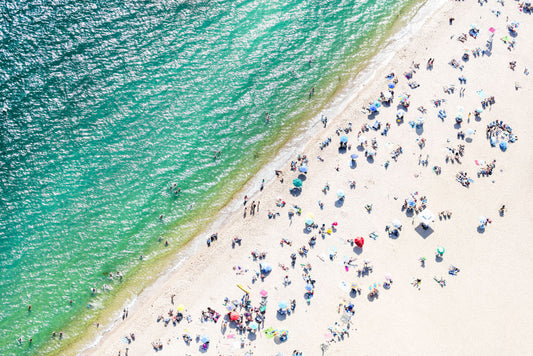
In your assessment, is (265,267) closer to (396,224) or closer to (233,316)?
(233,316)

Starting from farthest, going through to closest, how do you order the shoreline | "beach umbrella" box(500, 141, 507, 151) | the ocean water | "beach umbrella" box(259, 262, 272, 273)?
"beach umbrella" box(500, 141, 507, 151)
the ocean water
the shoreline
"beach umbrella" box(259, 262, 272, 273)

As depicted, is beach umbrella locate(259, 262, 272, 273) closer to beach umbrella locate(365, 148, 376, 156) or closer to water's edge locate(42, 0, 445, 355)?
water's edge locate(42, 0, 445, 355)

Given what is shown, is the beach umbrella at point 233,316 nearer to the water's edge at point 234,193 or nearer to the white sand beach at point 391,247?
the white sand beach at point 391,247

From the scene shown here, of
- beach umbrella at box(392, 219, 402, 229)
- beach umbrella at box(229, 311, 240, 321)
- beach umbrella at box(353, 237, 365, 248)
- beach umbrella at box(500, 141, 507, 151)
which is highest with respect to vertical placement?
beach umbrella at box(500, 141, 507, 151)

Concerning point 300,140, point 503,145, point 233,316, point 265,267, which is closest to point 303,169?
point 300,140

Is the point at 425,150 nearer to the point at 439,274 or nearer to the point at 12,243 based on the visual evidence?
the point at 439,274

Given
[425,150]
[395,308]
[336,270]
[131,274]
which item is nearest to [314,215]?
[336,270]

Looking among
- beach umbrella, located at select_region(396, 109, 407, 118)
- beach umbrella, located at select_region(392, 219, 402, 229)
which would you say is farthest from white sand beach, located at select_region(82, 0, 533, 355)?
beach umbrella, located at select_region(392, 219, 402, 229)
